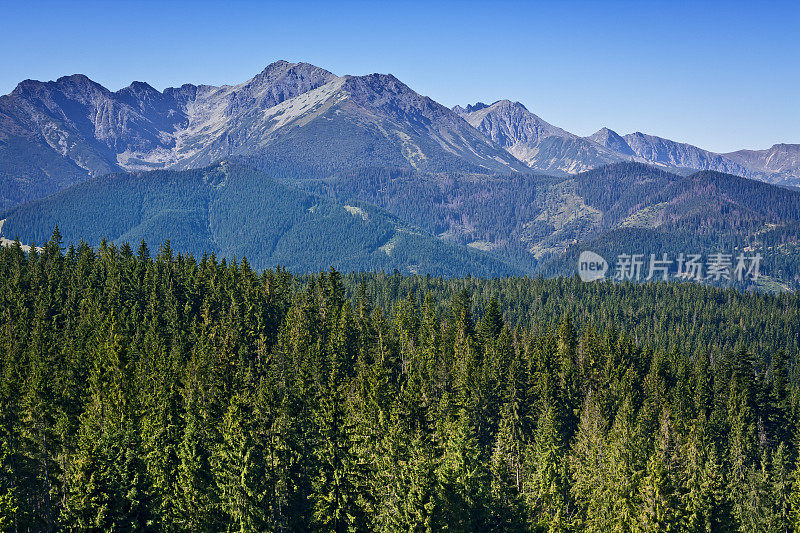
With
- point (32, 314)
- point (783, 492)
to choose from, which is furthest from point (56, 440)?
point (783, 492)

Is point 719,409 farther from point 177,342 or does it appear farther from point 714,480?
point 177,342

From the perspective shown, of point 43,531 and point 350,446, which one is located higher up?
point 350,446

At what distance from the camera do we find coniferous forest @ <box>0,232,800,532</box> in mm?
46125

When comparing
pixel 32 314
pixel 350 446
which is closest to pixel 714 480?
pixel 350 446

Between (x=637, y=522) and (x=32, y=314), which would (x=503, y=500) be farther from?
(x=32, y=314)

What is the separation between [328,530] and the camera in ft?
161

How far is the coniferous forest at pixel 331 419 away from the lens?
151ft

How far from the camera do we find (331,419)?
54594 mm

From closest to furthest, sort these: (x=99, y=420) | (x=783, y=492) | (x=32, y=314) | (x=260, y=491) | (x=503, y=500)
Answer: (x=260, y=491), (x=503, y=500), (x=99, y=420), (x=783, y=492), (x=32, y=314)

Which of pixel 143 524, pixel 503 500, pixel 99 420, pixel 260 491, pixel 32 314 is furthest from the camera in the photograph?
pixel 32 314

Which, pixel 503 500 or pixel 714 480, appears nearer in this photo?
pixel 503 500

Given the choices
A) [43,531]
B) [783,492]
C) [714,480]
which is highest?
[714,480]

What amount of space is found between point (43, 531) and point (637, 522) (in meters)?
43.2

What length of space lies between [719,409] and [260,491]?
3445 inches
